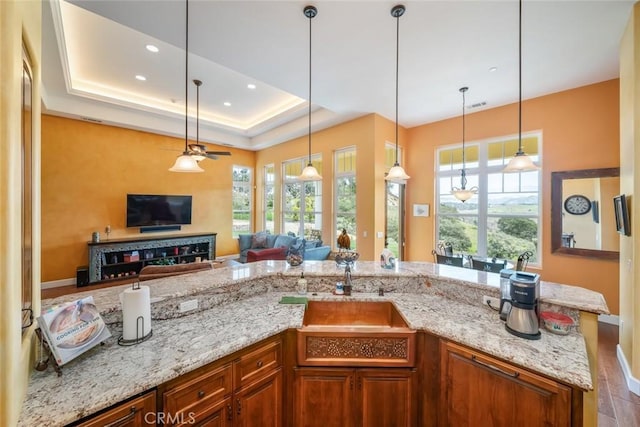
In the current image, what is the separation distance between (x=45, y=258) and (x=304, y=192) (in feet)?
17.8

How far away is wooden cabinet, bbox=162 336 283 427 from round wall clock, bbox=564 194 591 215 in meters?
4.63

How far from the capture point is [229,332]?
4.95ft

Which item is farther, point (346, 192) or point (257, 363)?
point (346, 192)

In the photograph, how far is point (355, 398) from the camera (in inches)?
62.8

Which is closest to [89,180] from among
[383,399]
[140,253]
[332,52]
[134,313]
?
[140,253]

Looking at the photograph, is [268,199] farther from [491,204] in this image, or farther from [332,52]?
[491,204]

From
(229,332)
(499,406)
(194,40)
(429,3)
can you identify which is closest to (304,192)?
(194,40)

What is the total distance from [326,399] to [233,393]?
0.61 meters

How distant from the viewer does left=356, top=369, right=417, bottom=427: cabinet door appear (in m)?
1.59

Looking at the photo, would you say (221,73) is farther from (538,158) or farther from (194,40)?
(538,158)

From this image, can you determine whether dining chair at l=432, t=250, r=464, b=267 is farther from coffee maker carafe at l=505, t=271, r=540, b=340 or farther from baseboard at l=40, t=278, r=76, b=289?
baseboard at l=40, t=278, r=76, b=289

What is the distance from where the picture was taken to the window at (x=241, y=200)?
7.63 m

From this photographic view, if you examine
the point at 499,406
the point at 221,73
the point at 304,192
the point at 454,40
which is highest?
the point at 221,73

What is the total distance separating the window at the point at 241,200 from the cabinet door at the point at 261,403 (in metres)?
6.48
